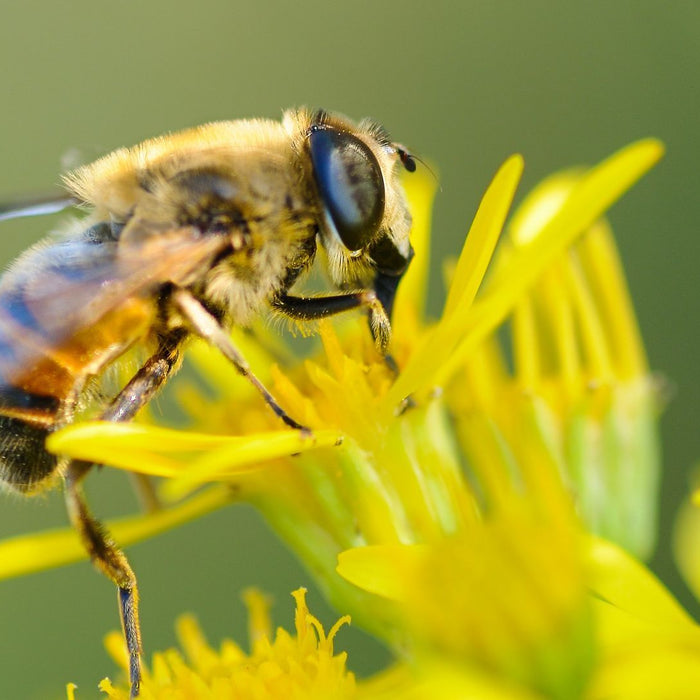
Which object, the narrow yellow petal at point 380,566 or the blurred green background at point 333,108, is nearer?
the narrow yellow petal at point 380,566

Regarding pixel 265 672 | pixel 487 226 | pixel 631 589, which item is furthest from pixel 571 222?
pixel 265 672

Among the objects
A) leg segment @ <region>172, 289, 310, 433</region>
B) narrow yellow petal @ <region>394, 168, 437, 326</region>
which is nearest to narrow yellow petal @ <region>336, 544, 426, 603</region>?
leg segment @ <region>172, 289, 310, 433</region>

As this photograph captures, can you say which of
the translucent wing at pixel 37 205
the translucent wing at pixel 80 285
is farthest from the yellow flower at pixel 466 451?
the translucent wing at pixel 37 205

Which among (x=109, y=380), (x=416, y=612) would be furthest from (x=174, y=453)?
(x=416, y=612)

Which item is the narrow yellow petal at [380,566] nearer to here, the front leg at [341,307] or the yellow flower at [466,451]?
the yellow flower at [466,451]

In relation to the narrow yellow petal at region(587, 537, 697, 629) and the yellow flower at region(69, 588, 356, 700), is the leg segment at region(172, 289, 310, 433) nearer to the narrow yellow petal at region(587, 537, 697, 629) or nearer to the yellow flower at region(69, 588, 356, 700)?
the yellow flower at region(69, 588, 356, 700)

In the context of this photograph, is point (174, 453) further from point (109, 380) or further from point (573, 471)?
point (573, 471)
